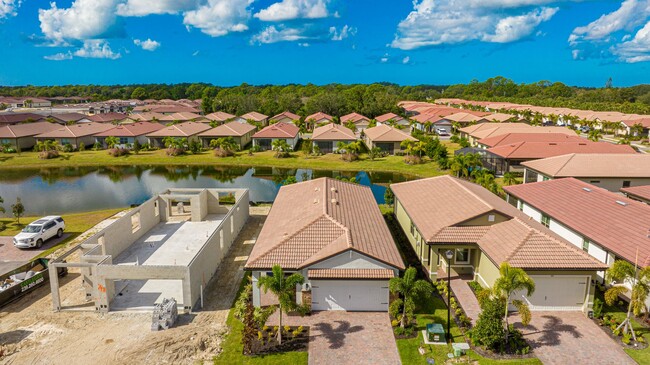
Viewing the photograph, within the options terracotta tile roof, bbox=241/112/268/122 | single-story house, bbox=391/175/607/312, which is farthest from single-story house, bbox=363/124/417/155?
terracotta tile roof, bbox=241/112/268/122

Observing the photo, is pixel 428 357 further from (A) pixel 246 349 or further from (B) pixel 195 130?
(B) pixel 195 130

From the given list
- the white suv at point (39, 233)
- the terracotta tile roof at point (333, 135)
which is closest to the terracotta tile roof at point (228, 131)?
the terracotta tile roof at point (333, 135)

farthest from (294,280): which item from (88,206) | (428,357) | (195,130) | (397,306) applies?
(195,130)

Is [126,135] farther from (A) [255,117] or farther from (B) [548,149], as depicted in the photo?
(B) [548,149]

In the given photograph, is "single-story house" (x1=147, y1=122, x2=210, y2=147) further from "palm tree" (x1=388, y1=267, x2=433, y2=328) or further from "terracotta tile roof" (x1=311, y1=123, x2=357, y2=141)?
"palm tree" (x1=388, y1=267, x2=433, y2=328)

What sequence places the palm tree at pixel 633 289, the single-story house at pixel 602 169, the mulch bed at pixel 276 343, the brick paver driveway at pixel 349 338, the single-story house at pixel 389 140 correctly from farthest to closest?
the single-story house at pixel 389 140, the single-story house at pixel 602 169, the palm tree at pixel 633 289, the mulch bed at pixel 276 343, the brick paver driveway at pixel 349 338

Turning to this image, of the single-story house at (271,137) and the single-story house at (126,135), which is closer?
the single-story house at (271,137)

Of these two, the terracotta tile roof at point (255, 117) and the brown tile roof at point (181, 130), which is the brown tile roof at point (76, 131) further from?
the terracotta tile roof at point (255, 117)
